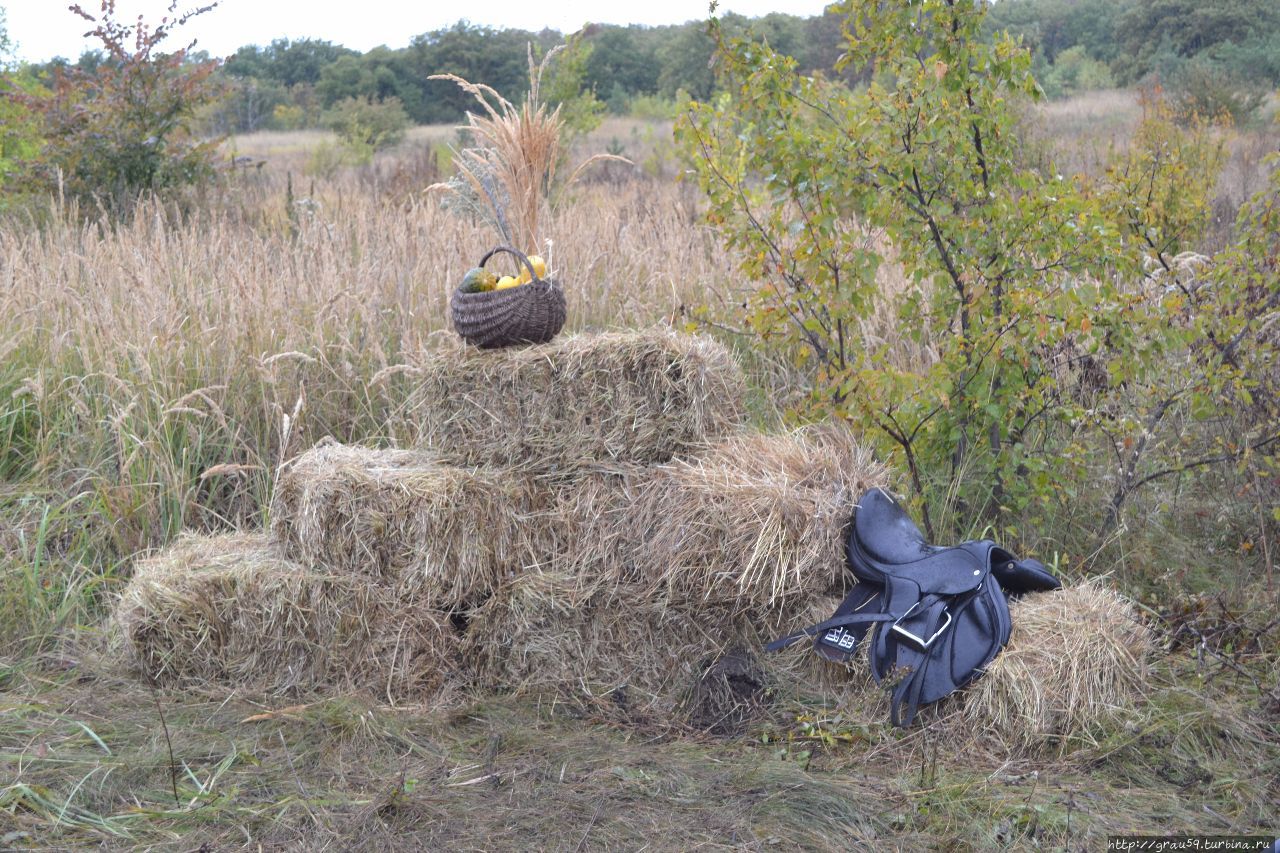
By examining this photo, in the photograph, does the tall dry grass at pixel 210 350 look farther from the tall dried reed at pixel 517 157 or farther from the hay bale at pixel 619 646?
the hay bale at pixel 619 646

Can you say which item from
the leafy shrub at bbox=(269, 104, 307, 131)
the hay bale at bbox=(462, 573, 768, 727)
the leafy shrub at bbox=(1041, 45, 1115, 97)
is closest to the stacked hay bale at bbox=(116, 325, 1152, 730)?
the hay bale at bbox=(462, 573, 768, 727)

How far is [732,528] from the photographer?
10.6ft

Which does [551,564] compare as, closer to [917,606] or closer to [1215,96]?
[917,606]

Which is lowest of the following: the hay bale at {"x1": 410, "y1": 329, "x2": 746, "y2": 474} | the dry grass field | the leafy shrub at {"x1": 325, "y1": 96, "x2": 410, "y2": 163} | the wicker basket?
the dry grass field

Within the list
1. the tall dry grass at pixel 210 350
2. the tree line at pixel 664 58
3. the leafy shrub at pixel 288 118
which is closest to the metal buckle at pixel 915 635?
the tall dry grass at pixel 210 350

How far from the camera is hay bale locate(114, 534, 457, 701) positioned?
3410 millimetres

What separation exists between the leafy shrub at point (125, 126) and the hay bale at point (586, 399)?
6.64 meters

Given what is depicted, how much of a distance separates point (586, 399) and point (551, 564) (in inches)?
20.8

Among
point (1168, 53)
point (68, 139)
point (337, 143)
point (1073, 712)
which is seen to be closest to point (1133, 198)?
point (1073, 712)

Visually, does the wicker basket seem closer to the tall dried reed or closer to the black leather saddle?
the tall dried reed

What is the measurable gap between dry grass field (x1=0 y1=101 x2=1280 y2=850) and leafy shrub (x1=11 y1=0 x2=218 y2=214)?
4086 mm

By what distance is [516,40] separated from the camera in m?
38.5

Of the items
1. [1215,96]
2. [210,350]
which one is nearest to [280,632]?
[210,350]

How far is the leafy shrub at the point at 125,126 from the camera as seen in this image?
9.17 m
